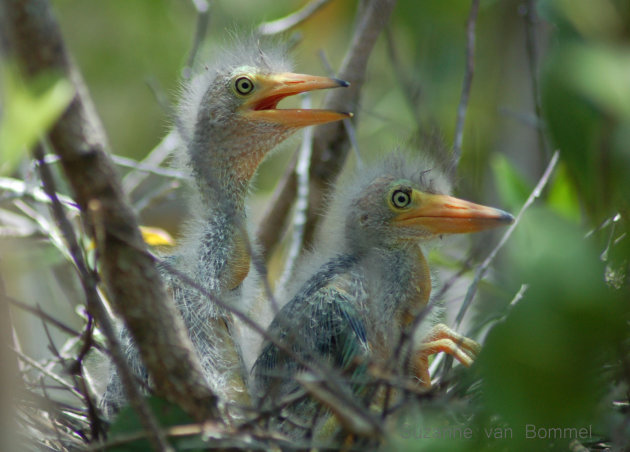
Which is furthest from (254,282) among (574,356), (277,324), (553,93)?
(574,356)

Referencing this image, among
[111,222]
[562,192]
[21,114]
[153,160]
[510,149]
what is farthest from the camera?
[510,149]

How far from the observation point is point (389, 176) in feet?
7.15

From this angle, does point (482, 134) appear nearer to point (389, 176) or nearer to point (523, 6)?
point (523, 6)

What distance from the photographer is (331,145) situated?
2750 mm

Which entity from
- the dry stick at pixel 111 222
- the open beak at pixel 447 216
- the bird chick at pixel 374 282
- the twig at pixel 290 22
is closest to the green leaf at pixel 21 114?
the dry stick at pixel 111 222

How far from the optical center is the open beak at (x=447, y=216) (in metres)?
1.95

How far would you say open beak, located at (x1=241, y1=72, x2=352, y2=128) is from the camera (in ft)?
7.14

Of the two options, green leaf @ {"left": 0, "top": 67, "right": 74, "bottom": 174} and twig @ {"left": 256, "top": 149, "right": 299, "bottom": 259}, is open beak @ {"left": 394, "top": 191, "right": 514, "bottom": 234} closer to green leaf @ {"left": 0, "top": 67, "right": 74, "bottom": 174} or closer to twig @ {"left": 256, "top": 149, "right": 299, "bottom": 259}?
twig @ {"left": 256, "top": 149, "right": 299, "bottom": 259}

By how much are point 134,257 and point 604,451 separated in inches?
46.7

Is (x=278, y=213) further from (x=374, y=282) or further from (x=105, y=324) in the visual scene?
(x=105, y=324)

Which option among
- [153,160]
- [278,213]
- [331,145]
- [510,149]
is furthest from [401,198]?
[510,149]

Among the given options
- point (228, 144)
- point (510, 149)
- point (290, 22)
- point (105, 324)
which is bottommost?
point (105, 324)

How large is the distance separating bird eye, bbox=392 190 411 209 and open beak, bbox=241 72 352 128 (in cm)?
29

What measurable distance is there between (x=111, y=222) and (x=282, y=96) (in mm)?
1229
